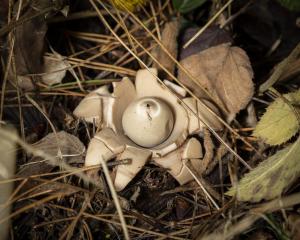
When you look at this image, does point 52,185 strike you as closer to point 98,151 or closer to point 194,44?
point 98,151

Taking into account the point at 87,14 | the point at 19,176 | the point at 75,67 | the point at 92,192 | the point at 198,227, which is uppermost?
the point at 87,14

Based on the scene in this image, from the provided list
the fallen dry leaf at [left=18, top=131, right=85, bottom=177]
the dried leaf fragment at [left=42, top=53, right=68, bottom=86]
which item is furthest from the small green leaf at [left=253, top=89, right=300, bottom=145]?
the dried leaf fragment at [left=42, top=53, right=68, bottom=86]

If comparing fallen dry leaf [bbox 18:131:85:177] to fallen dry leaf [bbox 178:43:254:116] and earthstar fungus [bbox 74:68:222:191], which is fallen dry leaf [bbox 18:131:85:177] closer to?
earthstar fungus [bbox 74:68:222:191]

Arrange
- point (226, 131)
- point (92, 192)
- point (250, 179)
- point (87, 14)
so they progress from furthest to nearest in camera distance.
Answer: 1. point (87, 14)
2. point (226, 131)
3. point (92, 192)
4. point (250, 179)

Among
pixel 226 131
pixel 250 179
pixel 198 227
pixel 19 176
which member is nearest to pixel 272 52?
pixel 226 131

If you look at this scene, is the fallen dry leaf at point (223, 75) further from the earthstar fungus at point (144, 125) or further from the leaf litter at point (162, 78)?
the earthstar fungus at point (144, 125)

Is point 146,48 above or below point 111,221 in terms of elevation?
above

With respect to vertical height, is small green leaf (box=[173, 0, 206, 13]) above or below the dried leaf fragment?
below

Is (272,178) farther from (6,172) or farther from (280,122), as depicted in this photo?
(6,172)
